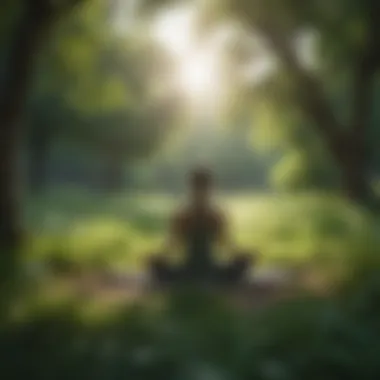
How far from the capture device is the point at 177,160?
169cm

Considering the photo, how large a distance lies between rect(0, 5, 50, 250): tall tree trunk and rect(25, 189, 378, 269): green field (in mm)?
45

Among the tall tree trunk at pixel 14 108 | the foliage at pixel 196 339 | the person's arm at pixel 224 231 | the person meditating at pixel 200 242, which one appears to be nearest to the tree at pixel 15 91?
the tall tree trunk at pixel 14 108

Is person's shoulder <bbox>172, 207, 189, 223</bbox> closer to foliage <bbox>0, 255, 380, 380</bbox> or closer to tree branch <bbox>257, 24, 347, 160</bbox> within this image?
foliage <bbox>0, 255, 380, 380</bbox>

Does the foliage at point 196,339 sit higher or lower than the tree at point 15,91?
lower

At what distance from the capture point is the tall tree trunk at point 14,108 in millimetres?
1699

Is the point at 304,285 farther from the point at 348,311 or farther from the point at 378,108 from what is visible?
the point at 378,108

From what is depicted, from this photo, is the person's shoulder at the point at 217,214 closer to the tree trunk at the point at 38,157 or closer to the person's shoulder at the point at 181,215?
the person's shoulder at the point at 181,215

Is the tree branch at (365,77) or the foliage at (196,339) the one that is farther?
the tree branch at (365,77)

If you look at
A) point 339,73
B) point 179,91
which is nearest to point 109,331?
point 179,91

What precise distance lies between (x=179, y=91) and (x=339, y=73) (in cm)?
36

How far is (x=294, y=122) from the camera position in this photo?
5.65 feet

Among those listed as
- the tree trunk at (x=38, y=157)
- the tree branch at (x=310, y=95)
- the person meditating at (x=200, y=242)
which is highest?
the tree branch at (x=310, y=95)

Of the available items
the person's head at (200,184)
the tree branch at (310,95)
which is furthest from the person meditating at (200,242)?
the tree branch at (310,95)

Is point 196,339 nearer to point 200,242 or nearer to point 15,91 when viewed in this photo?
point 200,242
